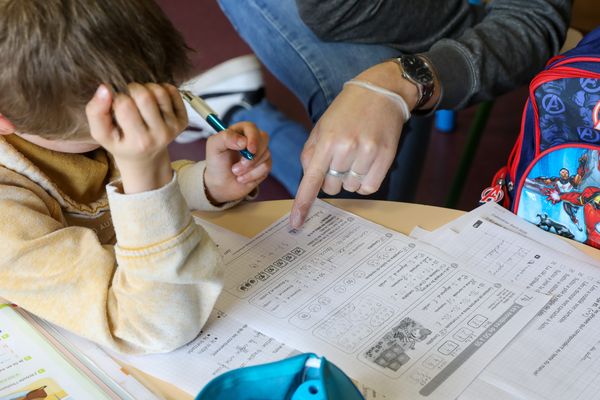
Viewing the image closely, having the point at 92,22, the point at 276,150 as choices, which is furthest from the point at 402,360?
the point at 276,150

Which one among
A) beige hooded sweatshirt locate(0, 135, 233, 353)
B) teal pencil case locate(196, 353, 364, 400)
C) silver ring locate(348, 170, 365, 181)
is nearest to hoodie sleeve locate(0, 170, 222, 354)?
beige hooded sweatshirt locate(0, 135, 233, 353)

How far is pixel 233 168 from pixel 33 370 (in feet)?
1.14

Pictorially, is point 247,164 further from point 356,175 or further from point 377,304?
point 377,304

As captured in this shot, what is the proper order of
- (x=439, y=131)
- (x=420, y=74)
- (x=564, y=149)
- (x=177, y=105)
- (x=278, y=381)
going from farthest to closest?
1. (x=439, y=131)
2. (x=420, y=74)
3. (x=564, y=149)
4. (x=177, y=105)
5. (x=278, y=381)

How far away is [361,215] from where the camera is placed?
0.91m

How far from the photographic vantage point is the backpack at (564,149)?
808 millimetres

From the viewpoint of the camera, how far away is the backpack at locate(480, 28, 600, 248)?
31.8 inches

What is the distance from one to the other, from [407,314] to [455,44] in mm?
480

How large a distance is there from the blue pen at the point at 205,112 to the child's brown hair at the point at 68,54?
0.46ft

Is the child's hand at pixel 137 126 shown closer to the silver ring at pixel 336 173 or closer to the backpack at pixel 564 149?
the silver ring at pixel 336 173

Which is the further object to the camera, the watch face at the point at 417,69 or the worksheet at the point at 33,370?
the watch face at the point at 417,69

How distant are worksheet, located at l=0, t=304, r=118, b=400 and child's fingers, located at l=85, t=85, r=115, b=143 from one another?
22 cm

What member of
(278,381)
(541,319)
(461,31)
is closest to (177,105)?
(278,381)

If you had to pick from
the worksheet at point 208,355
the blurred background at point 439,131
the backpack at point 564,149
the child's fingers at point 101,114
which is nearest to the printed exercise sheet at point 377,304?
the worksheet at point 208,355
